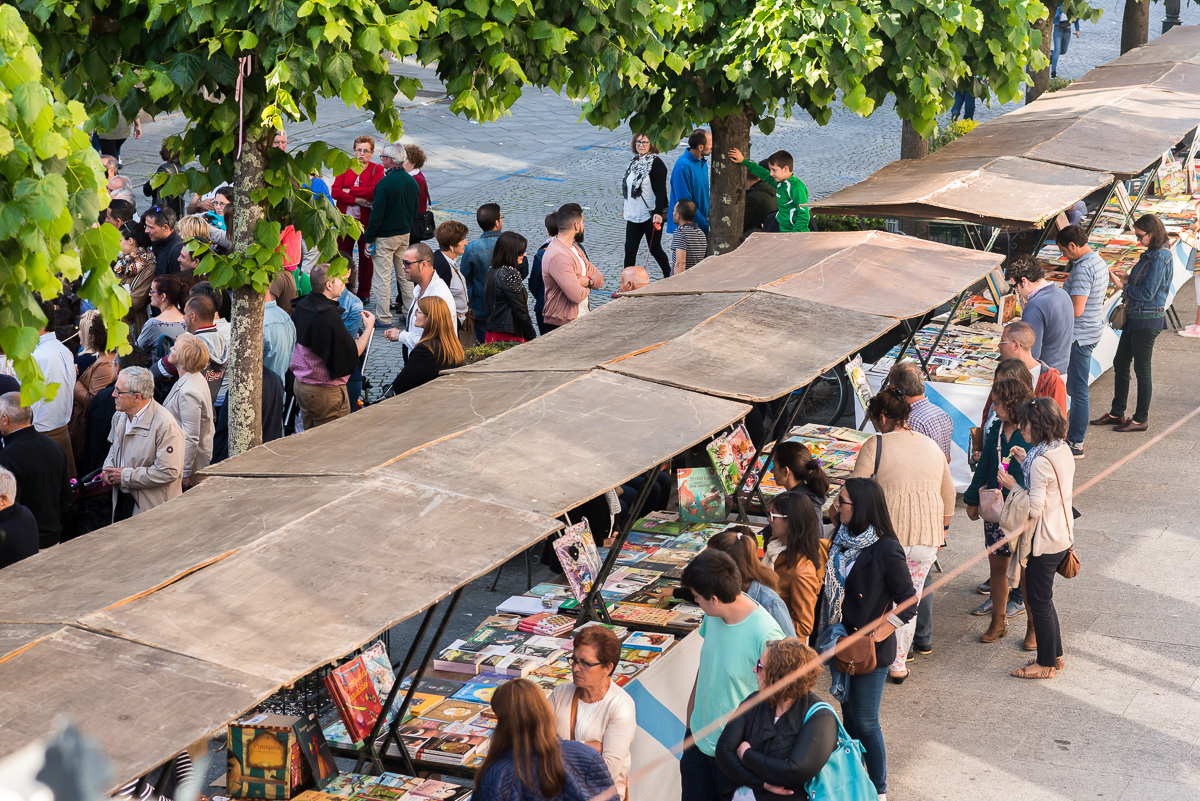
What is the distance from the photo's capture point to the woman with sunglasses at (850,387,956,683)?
6.95 m

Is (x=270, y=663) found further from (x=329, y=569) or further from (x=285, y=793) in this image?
(x=285, y=793)

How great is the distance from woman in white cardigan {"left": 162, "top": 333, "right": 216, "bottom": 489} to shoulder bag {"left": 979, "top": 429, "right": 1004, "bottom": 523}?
15.1 feet

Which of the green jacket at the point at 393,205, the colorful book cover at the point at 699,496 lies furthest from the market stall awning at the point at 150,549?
the green jacket at the point at 393,205

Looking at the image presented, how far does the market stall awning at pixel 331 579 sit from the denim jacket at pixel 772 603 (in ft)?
4.09

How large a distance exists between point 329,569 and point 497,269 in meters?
6.16

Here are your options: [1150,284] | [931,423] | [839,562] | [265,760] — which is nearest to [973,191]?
[1150,284]

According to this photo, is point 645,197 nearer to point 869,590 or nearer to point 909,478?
point 909,478

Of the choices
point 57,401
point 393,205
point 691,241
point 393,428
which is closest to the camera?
point 393,428

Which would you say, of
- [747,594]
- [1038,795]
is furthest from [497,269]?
[1038,795]

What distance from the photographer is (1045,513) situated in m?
7.04

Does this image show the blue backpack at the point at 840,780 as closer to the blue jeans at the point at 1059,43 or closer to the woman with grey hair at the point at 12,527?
the woman with grey hair at the point at 12,527

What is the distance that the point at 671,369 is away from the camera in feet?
22.0

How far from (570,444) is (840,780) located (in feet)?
5.78

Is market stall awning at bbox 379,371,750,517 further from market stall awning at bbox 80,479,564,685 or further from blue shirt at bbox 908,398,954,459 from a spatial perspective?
blue shirt at bbox 908,398,954,459
